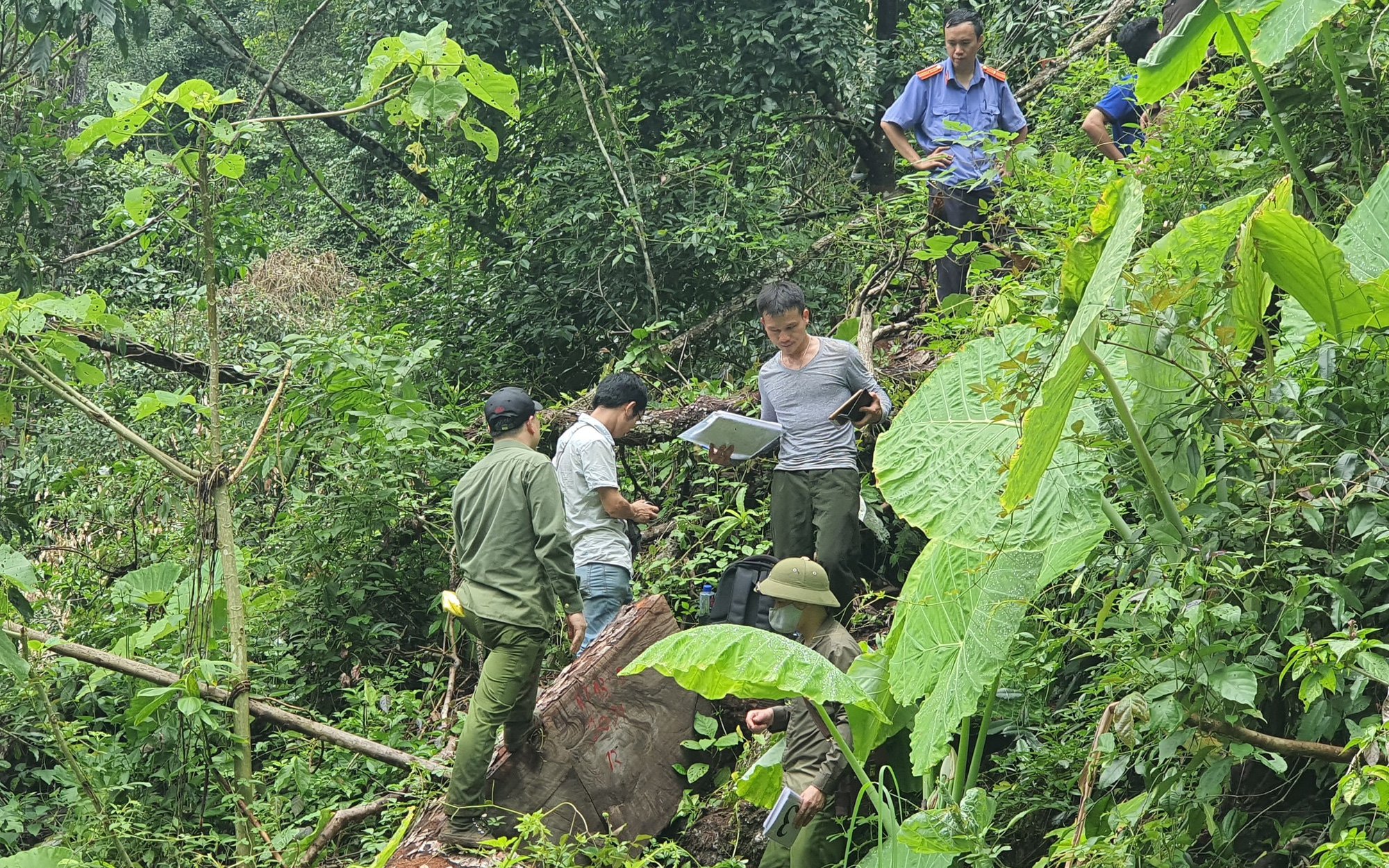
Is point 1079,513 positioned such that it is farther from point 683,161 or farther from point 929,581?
point 683,161

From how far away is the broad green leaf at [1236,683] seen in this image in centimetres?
280

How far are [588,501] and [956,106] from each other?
305cm

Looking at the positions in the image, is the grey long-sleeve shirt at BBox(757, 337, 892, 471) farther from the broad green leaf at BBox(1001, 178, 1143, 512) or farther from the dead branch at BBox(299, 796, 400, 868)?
the broad green leaf at BBox(1001, 178, 1143, 512)

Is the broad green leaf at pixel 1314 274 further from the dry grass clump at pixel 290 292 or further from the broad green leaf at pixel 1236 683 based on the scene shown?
the dry grass clump at pixel 290 292

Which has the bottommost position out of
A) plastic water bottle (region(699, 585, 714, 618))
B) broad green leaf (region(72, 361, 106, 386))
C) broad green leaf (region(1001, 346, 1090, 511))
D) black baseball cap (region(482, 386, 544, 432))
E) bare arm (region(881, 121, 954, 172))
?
plastic water bottle (region(699, 585, 714, 618))

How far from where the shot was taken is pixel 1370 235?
3.41 m

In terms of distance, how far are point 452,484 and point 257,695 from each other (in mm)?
1687

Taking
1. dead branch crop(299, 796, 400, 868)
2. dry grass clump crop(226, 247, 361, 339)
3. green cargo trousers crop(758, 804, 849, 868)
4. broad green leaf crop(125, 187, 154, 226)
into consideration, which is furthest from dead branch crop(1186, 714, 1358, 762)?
dry grass clump crop(226, 247, 361, 339)

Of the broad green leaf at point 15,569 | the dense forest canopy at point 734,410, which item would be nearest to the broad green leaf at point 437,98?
the dense forest canopy at point 734,410

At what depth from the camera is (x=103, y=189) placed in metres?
9.52

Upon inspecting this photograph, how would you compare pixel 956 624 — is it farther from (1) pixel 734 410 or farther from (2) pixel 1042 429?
(1) pixel 734 410

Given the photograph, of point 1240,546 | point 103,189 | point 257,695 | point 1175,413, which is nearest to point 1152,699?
point 1240,546

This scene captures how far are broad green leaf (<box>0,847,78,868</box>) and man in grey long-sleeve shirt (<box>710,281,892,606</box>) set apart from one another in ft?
9.99

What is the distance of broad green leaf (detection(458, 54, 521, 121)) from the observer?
16.2 feet
